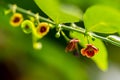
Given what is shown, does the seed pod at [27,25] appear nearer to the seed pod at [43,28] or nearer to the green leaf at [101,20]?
the seed pod at [43,28]

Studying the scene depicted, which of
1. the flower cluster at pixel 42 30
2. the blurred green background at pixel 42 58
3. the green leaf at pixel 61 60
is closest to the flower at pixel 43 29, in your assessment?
the flower cluster at pixel 42 30

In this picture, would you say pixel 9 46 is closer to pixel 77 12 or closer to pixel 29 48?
pixel 29 48

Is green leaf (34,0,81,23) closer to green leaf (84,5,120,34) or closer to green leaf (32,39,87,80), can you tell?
green leaf (84,5,120,34)

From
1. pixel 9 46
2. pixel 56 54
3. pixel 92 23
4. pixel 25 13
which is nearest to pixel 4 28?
pixel 9 46

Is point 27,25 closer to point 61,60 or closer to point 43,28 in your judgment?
point 43,28

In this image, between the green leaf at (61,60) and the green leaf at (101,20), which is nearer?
the green leaf at (101,20)

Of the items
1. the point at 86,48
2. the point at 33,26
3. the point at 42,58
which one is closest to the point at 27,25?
the point at 33,26
